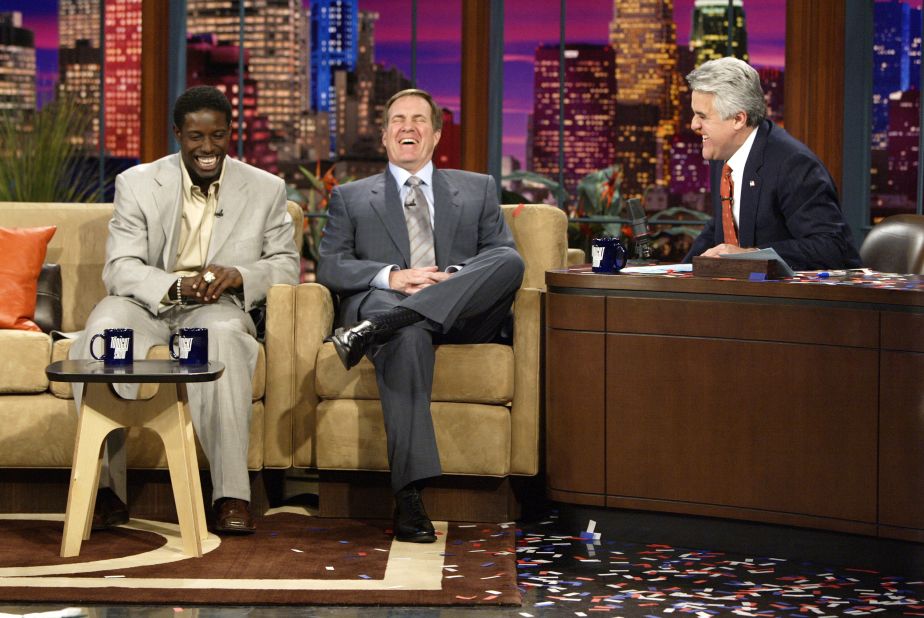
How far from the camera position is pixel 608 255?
12.5ft

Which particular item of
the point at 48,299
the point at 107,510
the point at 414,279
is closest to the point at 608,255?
the point at 414,279

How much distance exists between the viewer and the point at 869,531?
11.2ft

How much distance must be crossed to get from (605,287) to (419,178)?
2.84 feet

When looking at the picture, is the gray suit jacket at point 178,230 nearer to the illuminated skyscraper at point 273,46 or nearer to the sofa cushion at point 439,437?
the sofa cushion at point 439,437

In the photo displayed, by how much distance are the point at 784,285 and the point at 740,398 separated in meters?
0.34

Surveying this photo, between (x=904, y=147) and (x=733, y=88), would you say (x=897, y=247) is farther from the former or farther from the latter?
(x=904, y=147)

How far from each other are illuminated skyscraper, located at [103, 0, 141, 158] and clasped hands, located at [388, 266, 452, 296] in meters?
2.69

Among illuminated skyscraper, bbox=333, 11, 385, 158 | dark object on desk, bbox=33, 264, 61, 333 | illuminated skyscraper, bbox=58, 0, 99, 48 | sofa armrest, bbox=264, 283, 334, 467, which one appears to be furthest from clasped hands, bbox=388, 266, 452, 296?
illuminated skyscraper, bbox=58, 0, 99, 48

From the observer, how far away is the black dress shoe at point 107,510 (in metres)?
3.79

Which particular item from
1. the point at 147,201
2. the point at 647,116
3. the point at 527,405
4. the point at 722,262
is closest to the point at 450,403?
the point at 527,405

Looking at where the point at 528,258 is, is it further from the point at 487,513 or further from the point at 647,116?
the point at 647,116

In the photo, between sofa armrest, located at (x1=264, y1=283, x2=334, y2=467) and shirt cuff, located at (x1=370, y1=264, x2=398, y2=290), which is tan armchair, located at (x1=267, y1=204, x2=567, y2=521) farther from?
shirt cuff, located at (x1=370, y1=264, x2=398, y2=290)

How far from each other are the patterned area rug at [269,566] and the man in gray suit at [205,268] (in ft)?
0.58

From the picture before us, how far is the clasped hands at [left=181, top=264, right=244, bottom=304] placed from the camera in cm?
400
